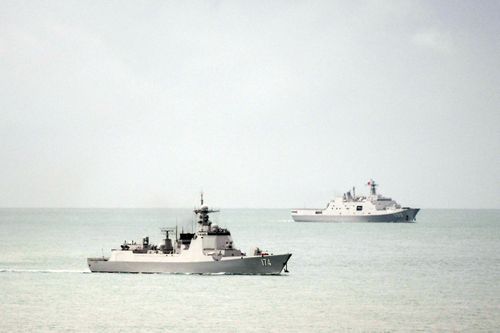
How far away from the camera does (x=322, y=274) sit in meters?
72.2

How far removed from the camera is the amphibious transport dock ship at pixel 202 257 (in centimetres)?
6600

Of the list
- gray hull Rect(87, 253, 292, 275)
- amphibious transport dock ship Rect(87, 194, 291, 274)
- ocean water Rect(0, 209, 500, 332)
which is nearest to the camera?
ocean water Rect(0, 209, 500, 332)

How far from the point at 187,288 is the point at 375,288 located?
1371cm

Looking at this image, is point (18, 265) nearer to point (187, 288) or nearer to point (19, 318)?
point (187, 288)

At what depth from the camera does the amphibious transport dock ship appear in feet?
217

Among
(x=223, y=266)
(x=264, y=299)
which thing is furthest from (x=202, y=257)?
(x=264, y=299)

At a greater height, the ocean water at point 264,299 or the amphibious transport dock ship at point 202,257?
the amphibious transport dock ship at point 202,257

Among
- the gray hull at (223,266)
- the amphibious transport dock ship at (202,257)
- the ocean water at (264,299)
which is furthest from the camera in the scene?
the amphibious transport dock ship at (202,257)

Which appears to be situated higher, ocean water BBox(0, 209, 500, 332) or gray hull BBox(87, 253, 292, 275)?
gray hull BBox(87, 253, 292, 275)

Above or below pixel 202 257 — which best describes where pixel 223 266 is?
below

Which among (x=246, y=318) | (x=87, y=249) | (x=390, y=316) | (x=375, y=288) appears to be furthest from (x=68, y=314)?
(x=87, y=249)

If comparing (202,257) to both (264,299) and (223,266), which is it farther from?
(264,299)

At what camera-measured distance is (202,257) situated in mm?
66250

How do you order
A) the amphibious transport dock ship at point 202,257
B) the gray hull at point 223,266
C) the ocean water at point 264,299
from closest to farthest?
the ocean water at point 264,299, the gray hull at point 223,266, the amphibious transport dock ship at point 202,257
